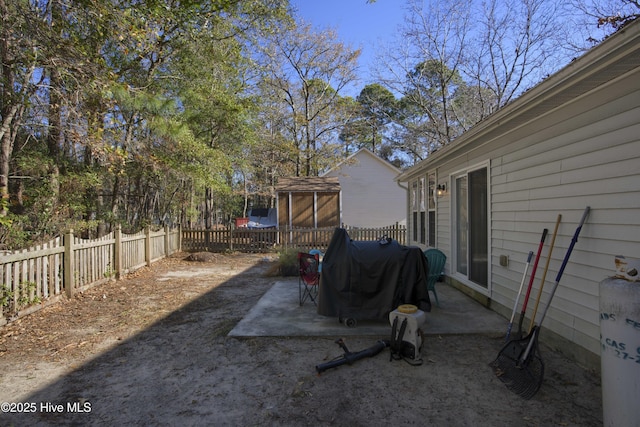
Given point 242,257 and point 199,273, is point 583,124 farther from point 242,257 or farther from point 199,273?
point 242,257

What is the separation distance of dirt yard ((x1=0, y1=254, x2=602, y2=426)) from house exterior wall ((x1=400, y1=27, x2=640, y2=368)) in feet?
1.95

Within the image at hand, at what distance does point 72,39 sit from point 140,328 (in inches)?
179

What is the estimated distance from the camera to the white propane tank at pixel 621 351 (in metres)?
1.95

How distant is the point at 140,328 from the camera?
4.34 m

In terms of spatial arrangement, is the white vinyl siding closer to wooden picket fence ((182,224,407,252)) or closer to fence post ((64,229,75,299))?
fence post ((64,229,75,299))

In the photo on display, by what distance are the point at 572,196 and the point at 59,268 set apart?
6688mm

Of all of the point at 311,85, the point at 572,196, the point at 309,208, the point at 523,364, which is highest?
the point at 311,85

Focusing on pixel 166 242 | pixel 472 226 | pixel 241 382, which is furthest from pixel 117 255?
pixel 472 226

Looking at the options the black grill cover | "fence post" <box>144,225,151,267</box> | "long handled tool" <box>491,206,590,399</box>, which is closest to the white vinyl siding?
"long handled tool" <box>491,206,590,399</box>

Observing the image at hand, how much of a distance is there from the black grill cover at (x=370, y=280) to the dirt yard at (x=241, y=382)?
41 cm

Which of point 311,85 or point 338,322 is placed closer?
point 338,322

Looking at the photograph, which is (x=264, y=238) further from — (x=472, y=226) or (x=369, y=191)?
(x=369, y=191)

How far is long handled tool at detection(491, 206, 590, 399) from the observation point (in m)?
2.66

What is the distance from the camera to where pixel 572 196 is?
3211mm
